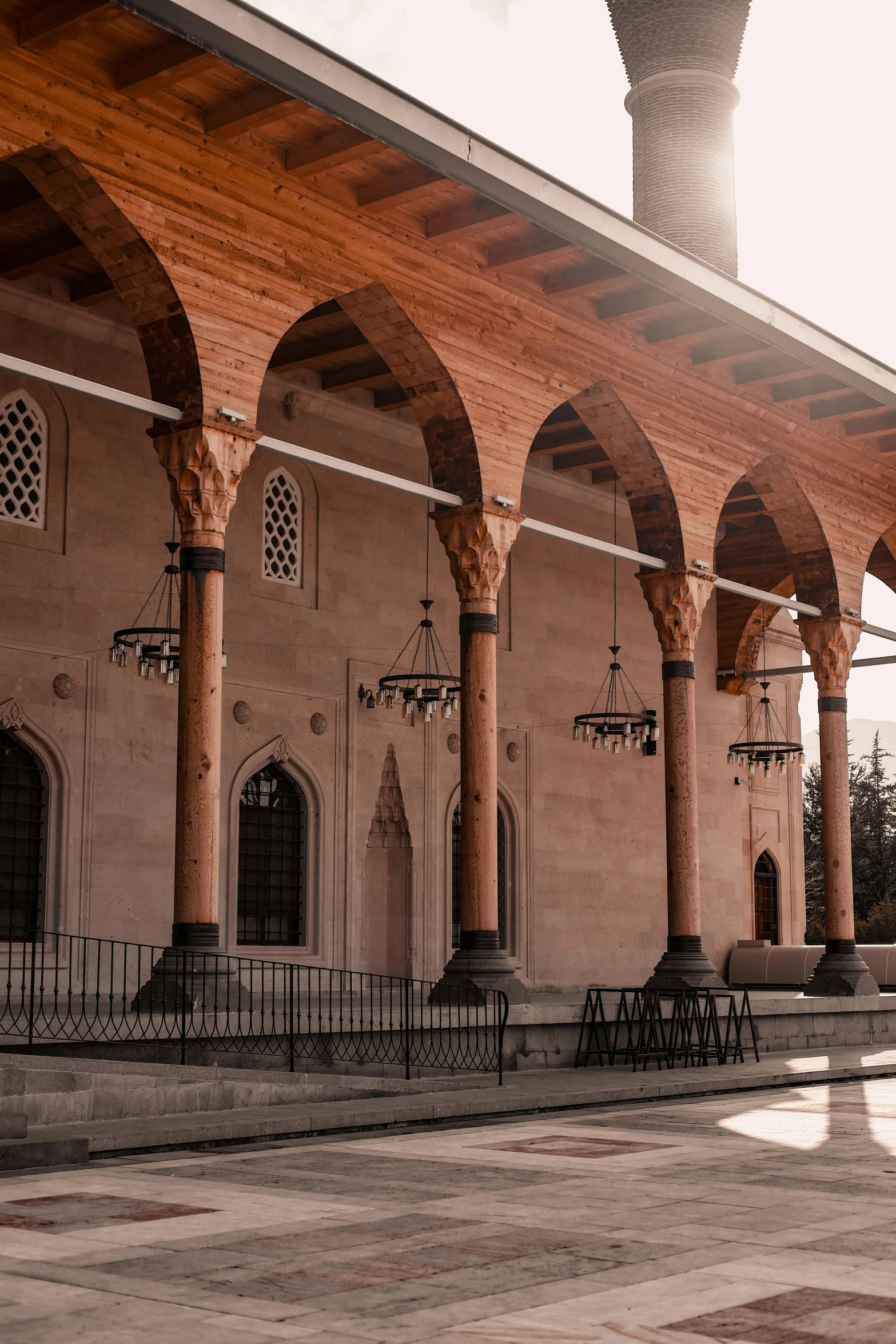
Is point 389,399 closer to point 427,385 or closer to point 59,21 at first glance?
point 427,385

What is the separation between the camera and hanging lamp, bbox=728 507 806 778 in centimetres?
2227

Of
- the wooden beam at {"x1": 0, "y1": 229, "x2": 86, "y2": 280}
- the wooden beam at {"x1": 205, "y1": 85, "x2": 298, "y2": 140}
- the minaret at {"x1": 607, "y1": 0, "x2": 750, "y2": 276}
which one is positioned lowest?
the wooden beam at {"x1": 205, "y1": 85, "x2": 298, "y2": 140}

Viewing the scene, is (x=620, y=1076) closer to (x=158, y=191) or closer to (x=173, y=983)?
(x=173, y=983)

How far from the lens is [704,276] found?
14.1 metres

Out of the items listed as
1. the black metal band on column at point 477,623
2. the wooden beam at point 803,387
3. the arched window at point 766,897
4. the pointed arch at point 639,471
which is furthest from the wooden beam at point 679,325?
the arched window at point 766,897

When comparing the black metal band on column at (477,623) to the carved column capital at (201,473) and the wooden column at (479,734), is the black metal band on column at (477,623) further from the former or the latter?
the carved column capital at (201,473)

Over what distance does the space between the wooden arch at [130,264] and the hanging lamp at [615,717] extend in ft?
27.7

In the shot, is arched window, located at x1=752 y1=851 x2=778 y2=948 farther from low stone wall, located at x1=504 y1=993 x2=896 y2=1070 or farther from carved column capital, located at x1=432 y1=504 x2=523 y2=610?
carved column capital, located at x1=432 y1=504 x2=523 y2=610

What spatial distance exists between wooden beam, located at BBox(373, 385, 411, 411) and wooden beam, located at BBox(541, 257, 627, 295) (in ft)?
14.1

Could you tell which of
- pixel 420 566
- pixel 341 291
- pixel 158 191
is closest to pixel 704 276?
pixel 341 291

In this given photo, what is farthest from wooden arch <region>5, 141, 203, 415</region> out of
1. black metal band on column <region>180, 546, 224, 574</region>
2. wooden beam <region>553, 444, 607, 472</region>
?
wooden beam <region>553, 444, 607, 472</region>

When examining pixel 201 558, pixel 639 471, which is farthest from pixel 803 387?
pixel 201 558

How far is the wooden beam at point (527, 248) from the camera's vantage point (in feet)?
44.6

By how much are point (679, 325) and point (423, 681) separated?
5.16m
